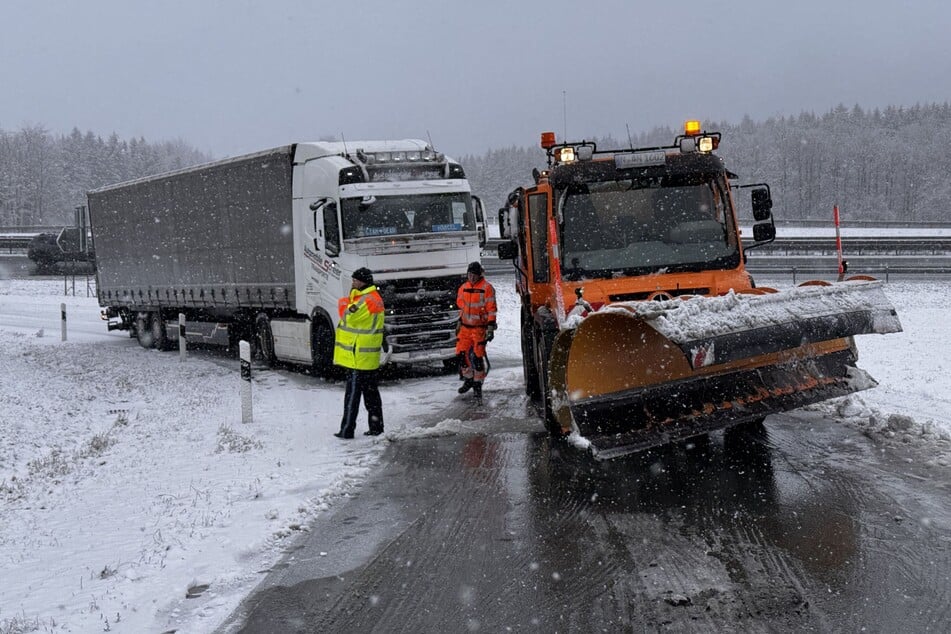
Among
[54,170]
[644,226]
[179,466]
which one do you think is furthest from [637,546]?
[54,170]

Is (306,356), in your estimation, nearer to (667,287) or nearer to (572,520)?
(667,287)

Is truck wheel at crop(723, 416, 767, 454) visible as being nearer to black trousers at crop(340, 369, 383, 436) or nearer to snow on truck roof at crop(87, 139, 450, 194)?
black trousers at crop(340, 369, 383, 436)

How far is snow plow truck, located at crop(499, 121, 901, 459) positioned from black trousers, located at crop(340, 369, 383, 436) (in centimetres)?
183

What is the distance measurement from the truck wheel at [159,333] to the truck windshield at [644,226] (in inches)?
639

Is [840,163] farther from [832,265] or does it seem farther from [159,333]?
[159,333]

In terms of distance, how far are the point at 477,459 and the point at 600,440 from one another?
196 centimetres

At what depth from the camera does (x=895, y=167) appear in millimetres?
112500

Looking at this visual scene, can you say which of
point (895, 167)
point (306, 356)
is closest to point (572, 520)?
point (306, 356)

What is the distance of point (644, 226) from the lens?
27.6ft

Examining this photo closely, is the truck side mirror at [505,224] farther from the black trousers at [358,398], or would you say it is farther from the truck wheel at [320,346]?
the truck wheel at [320,346]

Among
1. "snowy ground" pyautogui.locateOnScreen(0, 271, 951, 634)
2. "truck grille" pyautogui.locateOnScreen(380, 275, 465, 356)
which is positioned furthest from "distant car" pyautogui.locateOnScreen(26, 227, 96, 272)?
"truck grille" pyautogui.locateOnScreen(380, 275, 465, 356)

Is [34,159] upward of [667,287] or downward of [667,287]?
upward

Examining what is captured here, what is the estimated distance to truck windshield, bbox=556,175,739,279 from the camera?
27.2 ft

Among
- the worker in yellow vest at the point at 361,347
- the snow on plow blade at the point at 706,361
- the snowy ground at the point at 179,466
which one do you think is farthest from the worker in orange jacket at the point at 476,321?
the snow on plow blade at the point at 706,361
